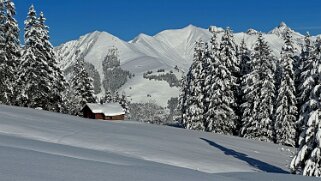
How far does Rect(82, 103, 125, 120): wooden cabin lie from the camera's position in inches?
2159

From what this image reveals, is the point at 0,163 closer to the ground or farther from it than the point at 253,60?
closer to the ground

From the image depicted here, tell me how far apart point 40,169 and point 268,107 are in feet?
133

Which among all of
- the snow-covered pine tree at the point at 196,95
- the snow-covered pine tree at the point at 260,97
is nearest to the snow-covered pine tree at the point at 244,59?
the snow-covered pine tree at the point at 260,97

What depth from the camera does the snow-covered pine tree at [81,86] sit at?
192 ft

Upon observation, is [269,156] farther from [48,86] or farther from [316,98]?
[48,86]

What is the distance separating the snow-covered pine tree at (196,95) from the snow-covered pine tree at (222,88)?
2.01m

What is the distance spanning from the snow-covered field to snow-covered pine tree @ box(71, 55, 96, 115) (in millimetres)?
28066

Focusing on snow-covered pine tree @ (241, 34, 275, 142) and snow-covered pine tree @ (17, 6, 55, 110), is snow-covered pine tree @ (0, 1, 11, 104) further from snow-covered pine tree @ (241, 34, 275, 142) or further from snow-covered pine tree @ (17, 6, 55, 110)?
snow-covered pine tree @ (241, 34, 275, 142)

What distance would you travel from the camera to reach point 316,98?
20.8 meters

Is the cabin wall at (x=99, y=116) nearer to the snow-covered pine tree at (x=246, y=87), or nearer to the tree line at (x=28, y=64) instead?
the tree line at (x=28, y=64)

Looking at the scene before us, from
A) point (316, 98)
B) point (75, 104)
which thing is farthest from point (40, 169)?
point (75, 104)

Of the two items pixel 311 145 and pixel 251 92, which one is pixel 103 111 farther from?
pixel 311 145

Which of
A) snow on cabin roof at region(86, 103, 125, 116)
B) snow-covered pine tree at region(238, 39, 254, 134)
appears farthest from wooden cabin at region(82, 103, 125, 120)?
snow-covered pine tree at region(238, 39, 254, 134)

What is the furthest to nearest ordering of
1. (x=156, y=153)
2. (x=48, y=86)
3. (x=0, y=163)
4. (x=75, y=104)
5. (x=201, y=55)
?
(x=75, y=104), (x=201, y=55), (x=48, y=86), (x=156, y=153), (x=0, y=163)
